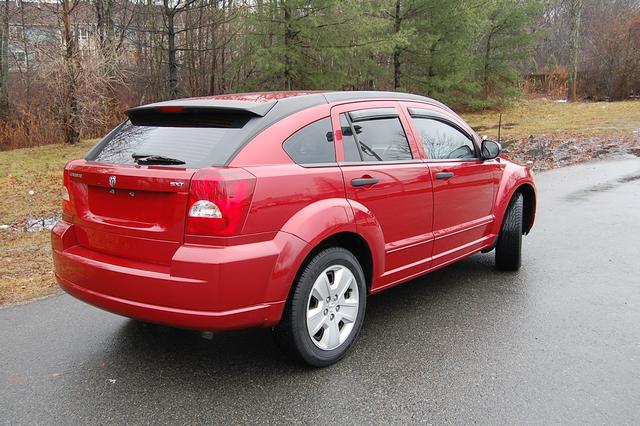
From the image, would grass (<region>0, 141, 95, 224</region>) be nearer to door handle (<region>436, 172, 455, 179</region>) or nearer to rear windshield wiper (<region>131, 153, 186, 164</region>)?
rear windshield wiper (<region>131, 153, 186, 164</region>)

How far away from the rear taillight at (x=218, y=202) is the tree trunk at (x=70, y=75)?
51.1ft

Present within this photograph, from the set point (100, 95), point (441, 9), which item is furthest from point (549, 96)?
point (100, 95)

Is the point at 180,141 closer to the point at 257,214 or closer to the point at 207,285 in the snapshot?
the point at 257,214

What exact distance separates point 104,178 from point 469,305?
3.00 meters

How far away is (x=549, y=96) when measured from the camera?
114 feet

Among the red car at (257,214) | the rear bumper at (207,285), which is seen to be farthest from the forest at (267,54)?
the rear bumper at (207,285)

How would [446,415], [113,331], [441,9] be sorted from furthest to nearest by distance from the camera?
1. [441,9]
2. [113,331]
3. [446,415]

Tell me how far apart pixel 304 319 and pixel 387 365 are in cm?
67

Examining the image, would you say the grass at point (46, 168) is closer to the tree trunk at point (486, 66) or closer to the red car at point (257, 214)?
the tree trunk at point (486, 66)

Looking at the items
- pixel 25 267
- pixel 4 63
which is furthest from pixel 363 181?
pixel 4 63

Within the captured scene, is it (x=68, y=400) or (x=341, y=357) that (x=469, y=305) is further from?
(x=68, y=400)

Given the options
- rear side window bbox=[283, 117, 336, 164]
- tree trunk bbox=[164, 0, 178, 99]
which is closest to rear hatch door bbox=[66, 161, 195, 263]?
rear side window bbox=[283, 117, 336, 164]

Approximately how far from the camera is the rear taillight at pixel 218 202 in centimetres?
284

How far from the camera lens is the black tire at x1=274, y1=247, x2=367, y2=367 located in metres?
3.16
